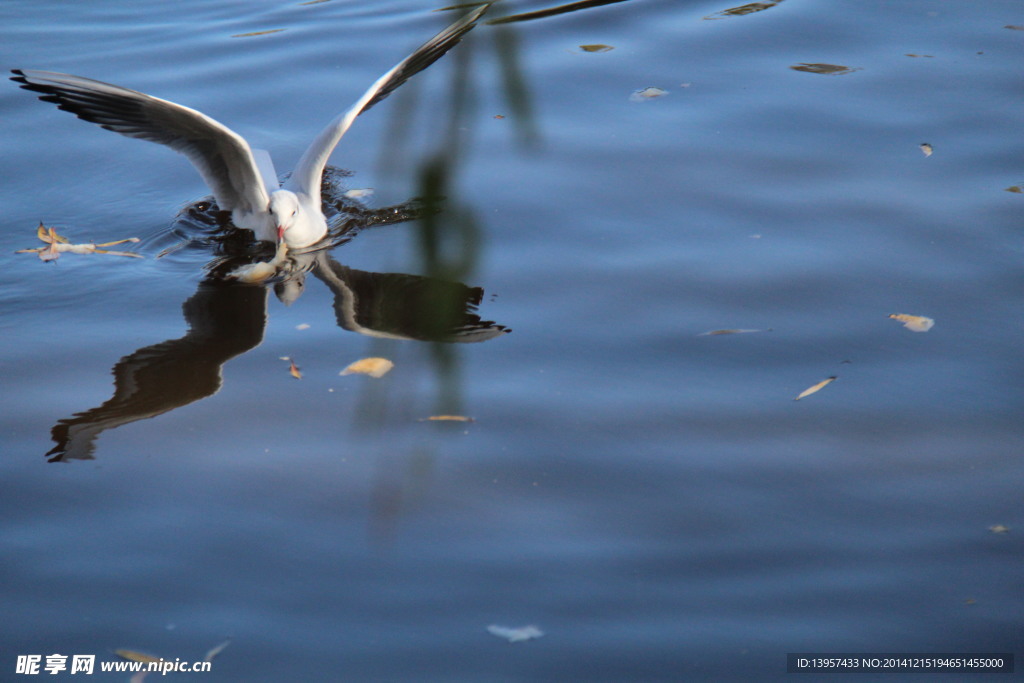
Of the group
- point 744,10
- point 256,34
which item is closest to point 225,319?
point 256,34

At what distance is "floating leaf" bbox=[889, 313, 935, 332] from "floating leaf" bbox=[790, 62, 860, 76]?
104 inches

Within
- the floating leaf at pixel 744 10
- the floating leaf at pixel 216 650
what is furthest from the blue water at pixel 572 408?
the floating leaf at pixel 744 10

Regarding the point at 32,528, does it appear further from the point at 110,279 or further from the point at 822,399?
the point at 822,399

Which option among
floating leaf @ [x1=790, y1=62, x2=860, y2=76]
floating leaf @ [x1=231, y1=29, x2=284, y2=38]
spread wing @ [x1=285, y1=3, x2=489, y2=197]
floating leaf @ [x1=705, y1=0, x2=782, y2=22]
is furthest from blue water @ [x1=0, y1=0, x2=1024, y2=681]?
floating leaf @ [x1=231, y1=29, x2=284, y2=38]

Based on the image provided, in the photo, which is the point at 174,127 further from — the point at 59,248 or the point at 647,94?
the point at 647,94

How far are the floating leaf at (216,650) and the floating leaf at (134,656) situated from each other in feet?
0.38

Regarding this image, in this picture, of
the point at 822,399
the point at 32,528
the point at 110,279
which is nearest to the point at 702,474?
the point at 822,399

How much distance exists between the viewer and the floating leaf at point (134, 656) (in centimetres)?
250

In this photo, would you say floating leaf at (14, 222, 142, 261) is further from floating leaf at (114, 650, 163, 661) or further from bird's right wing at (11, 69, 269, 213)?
floating leaf at (114, 650, 163, 661)

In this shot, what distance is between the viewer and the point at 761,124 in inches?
208

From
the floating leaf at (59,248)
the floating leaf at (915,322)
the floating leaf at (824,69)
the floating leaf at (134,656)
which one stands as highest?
the floating leaf at (824,69)

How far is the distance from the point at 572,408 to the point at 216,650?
136cm

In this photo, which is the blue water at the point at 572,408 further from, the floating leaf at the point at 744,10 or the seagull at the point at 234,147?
the floating leaf at the point at 744,10

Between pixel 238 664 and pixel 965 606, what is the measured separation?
1.81 m
